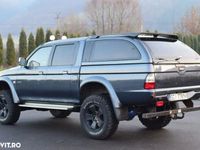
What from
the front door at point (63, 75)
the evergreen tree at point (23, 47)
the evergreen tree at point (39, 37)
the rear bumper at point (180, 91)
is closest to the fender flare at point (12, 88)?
the front door at point (63, 75)

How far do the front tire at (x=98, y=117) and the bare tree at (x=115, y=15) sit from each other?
48575 mm

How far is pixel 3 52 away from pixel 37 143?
2991 centimetres

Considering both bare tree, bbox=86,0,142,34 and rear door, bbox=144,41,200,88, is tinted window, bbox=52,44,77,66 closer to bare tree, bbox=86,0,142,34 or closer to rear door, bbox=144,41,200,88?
rear door, bbox=144,41,200,88

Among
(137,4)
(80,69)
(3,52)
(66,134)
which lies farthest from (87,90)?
(137,4)

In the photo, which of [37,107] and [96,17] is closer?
[37,107]

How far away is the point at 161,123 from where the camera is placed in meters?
9.79

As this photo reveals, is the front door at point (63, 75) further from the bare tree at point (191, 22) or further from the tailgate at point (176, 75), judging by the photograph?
the bare tree at point (191, 22)

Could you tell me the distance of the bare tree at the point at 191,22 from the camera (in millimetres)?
59781

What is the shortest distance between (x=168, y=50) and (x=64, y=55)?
220 cm

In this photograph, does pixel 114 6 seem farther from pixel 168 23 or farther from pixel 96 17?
pixel 168 23

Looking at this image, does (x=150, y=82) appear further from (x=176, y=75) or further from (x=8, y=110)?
(x=8, y=110)

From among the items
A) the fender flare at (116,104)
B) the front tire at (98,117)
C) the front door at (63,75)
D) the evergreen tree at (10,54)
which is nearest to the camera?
the fender flare at (116,104)

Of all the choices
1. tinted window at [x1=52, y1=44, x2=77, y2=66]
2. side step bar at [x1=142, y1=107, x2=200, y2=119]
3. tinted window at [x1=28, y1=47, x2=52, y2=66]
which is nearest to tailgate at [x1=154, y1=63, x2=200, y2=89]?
side step bar at [x1=142, y1=107, x2=200, y2=119]

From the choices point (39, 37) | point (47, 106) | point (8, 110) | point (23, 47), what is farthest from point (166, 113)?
point (39, 37)
